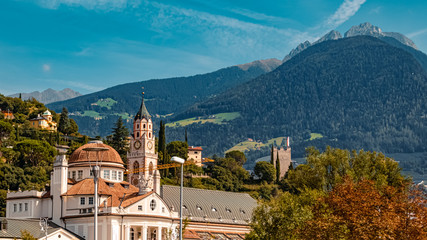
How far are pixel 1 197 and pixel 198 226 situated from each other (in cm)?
4408

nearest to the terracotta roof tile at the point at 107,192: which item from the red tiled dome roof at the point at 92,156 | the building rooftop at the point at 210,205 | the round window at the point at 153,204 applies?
the round window at the point at 153,204

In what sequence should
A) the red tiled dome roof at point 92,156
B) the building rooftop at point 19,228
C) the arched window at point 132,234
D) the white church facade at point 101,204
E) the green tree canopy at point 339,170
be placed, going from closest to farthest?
the building rooftop at point 19,228 → the green tree canopy at point 339,170 → the white church facade at point 101,204 → the arched window at point 132,234 → the red tiled dome roof at point 92,156

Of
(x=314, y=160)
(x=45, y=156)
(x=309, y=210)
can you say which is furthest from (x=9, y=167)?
(x=309, y=210)

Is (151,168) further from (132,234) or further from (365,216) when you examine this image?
(365,216)

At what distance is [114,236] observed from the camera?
10544cm

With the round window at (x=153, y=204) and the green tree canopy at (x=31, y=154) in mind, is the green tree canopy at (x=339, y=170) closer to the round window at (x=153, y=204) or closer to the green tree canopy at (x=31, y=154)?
the round window at (x=153, y=204)

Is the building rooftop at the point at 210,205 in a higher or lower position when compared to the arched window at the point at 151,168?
lower

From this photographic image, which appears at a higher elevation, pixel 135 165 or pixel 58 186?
pixel 135 165

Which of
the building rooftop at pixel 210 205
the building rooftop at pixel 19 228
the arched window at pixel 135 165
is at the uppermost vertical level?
the arched window at pixel 135 165

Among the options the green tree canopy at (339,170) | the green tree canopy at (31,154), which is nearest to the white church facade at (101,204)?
the green tree canopy at (339,170)

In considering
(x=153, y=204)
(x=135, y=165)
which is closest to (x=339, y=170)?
(x=153, y=204)

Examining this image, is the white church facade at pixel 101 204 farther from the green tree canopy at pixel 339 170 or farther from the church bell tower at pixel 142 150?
the church bell tower at pixel 142 150

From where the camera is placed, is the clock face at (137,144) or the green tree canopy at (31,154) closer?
the clock face at (137,144)

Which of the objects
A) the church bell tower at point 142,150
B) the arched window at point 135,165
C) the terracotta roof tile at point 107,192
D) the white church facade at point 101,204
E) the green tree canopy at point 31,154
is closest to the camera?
the white church facade at point 101,204
